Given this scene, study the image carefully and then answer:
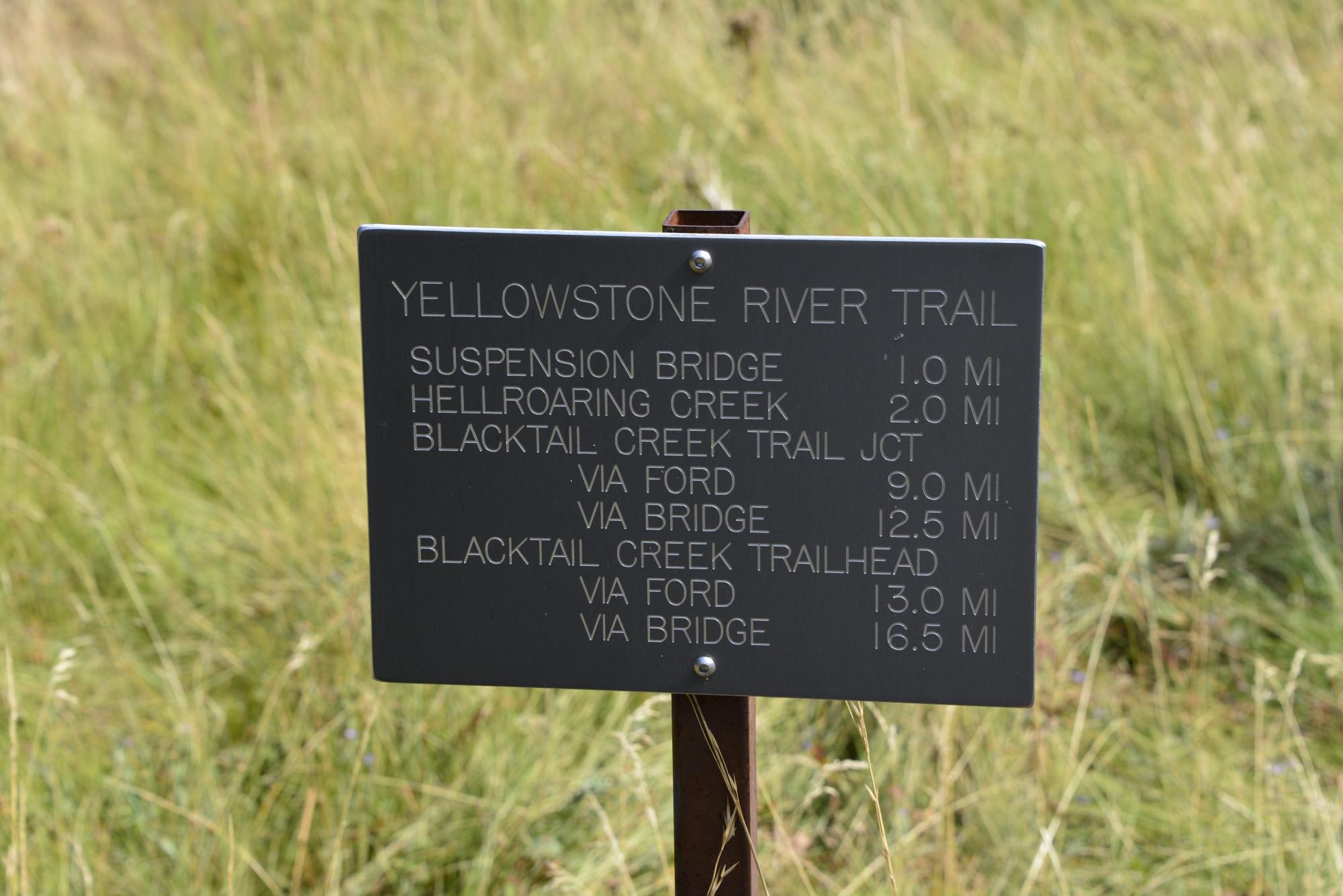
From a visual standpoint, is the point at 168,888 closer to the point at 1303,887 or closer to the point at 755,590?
the point at 755,590

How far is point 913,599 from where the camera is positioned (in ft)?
4.94

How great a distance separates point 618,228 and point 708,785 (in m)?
2.33

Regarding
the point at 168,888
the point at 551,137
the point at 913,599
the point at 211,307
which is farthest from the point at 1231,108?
the point at 168,888

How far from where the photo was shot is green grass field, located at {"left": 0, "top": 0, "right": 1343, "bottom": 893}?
87.7 inches

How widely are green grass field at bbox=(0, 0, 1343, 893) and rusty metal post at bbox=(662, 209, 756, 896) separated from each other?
0.11 metres

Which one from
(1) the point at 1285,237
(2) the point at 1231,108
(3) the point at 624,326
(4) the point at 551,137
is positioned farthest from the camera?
(4) the point at 551,137

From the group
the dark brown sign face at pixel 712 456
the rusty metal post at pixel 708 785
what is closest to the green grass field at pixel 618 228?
the rusty metal post at pixel 708 785

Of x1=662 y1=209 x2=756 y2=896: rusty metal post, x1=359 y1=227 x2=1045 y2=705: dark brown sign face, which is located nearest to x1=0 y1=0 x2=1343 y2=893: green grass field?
x1=662 y1=209 x2=756 y2=896: rusty metal post

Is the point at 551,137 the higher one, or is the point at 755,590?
the point at 551,137

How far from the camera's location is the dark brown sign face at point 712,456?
1465 mm

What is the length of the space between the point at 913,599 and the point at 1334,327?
7.11 ft

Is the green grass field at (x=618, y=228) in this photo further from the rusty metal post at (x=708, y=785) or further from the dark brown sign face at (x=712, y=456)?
the dark brown sign face at (x=712, y=456)

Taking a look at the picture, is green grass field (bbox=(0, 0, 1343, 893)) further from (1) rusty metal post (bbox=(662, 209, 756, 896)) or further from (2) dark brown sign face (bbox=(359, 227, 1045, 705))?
(2) dark brown sign face (bbox=(359, 227, 1045, 705))

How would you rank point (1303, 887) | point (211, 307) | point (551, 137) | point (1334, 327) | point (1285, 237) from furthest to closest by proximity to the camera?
point (551, 137)
point (211, 307)
point (1285, 237)
point (1334, 327)
point (1303, 887)
